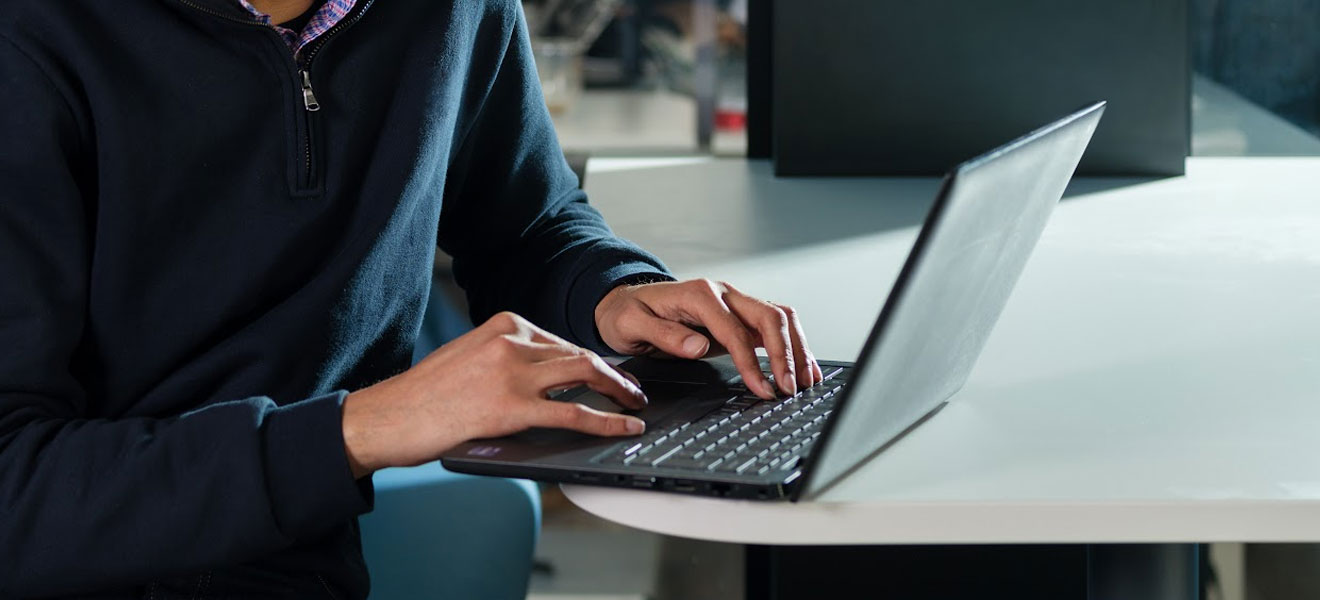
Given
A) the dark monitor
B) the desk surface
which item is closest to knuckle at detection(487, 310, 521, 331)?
the desk surface

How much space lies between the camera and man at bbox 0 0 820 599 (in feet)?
2.39

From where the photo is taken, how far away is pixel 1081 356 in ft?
3.02

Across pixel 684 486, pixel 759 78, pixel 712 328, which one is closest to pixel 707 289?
pixel 712 328

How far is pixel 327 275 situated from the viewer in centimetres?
92

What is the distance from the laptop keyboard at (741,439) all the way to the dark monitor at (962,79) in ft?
3.09

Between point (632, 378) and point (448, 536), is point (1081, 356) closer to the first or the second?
point (632, 378)

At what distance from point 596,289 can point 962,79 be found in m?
0.83

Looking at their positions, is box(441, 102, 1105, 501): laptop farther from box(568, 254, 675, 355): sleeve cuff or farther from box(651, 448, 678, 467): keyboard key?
box(568, 254, 675, 355): sleeve cuff

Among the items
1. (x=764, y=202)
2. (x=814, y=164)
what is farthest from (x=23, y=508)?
(x=814, y=164)

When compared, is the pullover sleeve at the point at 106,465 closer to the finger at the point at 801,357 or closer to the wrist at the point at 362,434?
the wrist at the point at 362,434

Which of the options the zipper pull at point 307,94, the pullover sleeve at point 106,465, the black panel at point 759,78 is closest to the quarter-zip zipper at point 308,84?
the zipper pull at point 307,94

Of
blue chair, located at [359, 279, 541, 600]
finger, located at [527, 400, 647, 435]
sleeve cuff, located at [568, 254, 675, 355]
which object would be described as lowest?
blue chair, located at [359, 279, 541, 600]

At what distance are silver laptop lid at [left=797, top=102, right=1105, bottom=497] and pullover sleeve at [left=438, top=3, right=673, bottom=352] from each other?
34 cm

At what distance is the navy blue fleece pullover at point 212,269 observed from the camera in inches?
28.9
